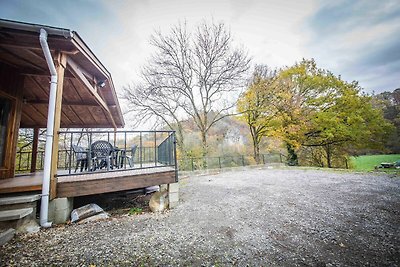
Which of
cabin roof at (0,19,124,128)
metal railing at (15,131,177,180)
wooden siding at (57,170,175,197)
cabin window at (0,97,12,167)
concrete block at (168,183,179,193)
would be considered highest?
cabin roof at (0,19,124,128)

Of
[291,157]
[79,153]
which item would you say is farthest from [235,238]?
[291,157]

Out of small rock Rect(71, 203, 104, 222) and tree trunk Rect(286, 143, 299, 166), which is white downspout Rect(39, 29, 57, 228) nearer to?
small rock Rect(71, 203, 104, 222)

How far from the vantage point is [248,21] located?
11242 millimetres

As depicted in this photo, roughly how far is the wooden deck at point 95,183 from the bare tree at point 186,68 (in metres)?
7.94

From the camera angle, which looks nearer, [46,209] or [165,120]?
[46,209]

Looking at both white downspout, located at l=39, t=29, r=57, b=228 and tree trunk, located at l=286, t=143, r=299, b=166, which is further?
tree trunk, located at l=286, t=143, r=299, b=166

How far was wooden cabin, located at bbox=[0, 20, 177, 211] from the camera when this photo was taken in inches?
110

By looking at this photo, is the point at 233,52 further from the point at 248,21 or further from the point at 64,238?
→ the point at 64,238

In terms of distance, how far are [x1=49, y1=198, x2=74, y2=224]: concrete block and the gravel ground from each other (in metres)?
0.30

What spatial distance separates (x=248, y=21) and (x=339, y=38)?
6375mm

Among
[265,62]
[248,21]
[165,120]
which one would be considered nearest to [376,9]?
[265,62]

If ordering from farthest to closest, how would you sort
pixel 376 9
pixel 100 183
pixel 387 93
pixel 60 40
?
pixel 387 93
pixel 376 9
pixel 100 183
pixel 60 40

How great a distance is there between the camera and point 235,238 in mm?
2352

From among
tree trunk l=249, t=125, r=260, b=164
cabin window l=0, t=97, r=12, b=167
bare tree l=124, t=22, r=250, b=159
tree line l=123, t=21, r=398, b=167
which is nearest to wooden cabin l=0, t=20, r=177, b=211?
cabin window l=0, t=97, r=12, b=167
